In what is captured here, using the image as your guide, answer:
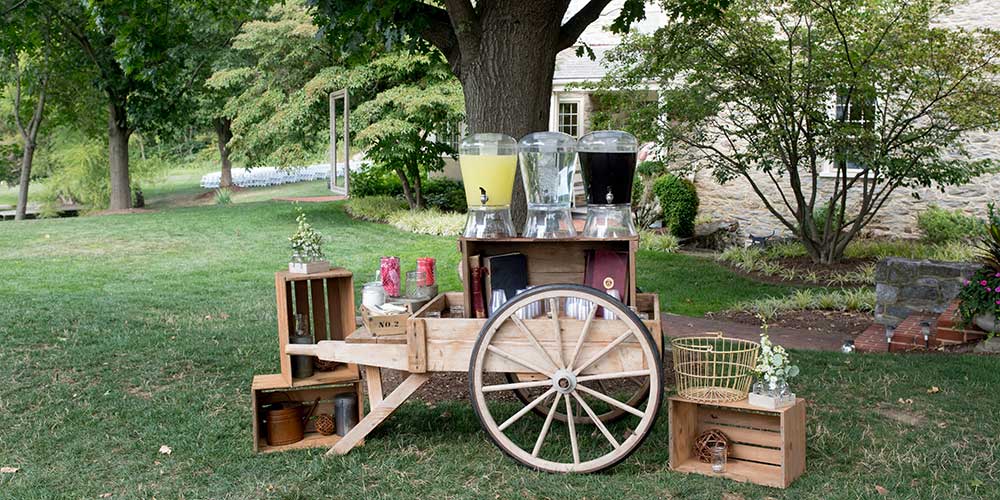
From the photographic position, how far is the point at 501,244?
4270 millimetres

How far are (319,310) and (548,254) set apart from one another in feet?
4.35

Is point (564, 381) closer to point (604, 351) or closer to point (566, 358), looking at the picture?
point (566, 358)

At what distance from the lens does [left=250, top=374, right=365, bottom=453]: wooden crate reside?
4348 mm

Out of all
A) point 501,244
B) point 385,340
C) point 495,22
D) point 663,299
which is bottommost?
point 663,299

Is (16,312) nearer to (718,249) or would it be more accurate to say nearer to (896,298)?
(896,298)

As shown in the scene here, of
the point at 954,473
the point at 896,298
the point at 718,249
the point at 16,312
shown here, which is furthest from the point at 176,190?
the point at 954,473

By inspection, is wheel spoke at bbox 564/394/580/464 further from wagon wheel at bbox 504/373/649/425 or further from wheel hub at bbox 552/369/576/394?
wagon wheel at bbox 504/373/649/425

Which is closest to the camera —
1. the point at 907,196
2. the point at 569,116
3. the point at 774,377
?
the point at 774,377

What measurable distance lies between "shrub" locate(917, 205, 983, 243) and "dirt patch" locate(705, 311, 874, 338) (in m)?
4.52

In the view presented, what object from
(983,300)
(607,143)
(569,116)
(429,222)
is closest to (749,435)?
(607,143)

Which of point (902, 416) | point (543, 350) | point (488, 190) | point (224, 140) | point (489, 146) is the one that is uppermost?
point (224, 140)

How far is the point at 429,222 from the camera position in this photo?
48.4 feet

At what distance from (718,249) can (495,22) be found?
850 cm

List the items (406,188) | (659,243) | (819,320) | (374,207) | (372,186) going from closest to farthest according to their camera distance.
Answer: (819,320) < (659,243) < (406,188) < (374,207) < (372,186)
